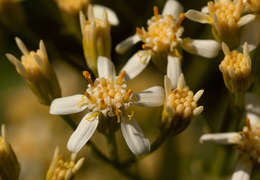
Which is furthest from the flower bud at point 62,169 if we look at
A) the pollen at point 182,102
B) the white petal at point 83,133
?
the pollen at point 182,102

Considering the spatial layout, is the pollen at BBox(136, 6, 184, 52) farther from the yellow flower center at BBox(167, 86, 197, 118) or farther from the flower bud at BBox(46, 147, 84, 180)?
the flower bud at BBox(46, 147, 84, 180)

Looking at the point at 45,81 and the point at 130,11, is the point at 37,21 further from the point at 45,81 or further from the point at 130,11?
the point at 45,81

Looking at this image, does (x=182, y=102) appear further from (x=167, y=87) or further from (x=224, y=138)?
(x=224, y=138)

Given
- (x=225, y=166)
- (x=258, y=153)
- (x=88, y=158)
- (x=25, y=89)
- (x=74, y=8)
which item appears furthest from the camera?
(x=25, y=89)

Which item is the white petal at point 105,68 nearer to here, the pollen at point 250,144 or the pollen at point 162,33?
the pollen at point 162,33

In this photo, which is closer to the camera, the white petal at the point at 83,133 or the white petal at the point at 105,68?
the white petal at the point at 83,133

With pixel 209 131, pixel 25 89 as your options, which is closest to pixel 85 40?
pixel 209 131
